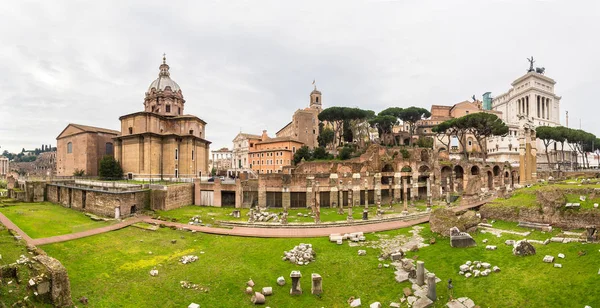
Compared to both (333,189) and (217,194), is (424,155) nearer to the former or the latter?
(333,189)

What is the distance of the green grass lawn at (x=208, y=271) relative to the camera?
12.3m

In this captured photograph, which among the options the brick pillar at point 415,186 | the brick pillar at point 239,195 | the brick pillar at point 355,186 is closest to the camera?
the brick pillar at point 239,195

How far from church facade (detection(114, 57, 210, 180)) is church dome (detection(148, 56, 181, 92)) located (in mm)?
187

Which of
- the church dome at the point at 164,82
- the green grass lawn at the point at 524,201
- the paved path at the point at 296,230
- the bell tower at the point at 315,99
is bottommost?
the paved path at the point at 296,230

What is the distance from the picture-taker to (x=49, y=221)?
23.2 meters

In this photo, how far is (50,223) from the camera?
22562 mm

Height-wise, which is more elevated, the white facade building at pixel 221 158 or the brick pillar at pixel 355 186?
the white facade building at pixel 221 158

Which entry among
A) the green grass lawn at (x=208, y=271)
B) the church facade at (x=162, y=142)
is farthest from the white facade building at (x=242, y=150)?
the green grass lawn at (x=208, y=271)

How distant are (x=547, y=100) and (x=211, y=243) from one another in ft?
347

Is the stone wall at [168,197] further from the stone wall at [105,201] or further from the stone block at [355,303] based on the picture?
the stone block at [355,303]

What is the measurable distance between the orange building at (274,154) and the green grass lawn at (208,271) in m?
45.8

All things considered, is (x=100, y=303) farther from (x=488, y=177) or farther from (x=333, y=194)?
(x=488, y=177)

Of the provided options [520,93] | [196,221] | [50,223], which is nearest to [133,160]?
[50,223]

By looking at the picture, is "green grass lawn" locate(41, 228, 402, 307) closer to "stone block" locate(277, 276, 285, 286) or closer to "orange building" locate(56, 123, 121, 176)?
"stone block" locate(277, 276, 285, 286)
